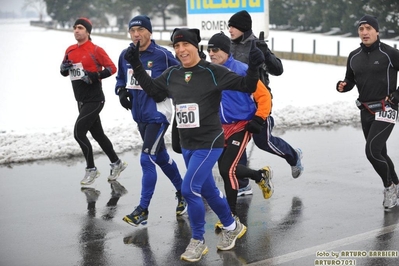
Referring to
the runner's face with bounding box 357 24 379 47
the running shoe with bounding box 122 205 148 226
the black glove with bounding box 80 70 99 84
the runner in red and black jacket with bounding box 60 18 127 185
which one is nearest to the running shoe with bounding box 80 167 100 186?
the runner in red and black jacket with bounding box 60 18 127 185

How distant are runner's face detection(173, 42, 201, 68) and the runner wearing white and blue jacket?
1.18m

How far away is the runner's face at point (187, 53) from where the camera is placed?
253 inches

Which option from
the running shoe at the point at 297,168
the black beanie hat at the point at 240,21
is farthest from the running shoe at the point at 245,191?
the black beanie hat at the point at 240,21

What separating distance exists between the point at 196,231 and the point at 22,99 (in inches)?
541

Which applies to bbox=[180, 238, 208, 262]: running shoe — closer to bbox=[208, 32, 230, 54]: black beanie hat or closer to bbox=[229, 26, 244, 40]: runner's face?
bbox=[208, 32, 230, 54]: black beanie hat

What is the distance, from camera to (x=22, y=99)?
19.4 metres

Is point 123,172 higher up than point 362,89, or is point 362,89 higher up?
point 362,89

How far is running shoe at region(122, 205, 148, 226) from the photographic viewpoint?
24.5 ft

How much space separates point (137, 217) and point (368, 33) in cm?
295

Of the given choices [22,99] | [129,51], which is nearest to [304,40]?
[22,99]

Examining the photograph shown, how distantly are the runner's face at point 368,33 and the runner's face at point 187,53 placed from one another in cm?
220

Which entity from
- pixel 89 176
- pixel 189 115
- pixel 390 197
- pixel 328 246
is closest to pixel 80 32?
pixel 89 176

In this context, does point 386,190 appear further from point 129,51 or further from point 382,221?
point 129,51

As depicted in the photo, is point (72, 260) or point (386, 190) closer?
point (72, 260)
